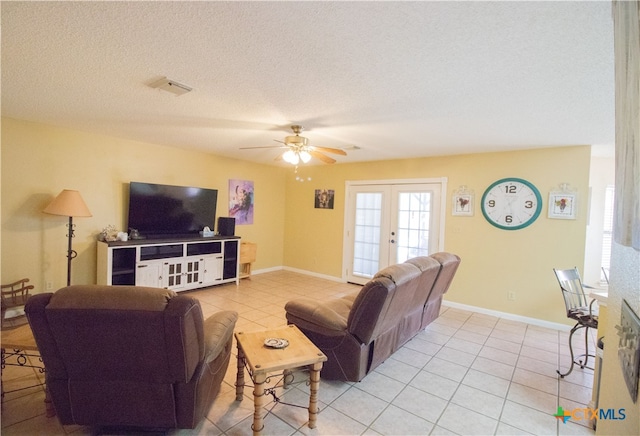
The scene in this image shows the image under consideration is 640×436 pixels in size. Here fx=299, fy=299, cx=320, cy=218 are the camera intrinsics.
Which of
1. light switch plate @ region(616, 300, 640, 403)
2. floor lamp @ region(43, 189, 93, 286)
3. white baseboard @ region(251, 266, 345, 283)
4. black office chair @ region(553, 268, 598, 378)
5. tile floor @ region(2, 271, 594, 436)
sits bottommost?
tile floor @ region(2, 271, 594, 436)

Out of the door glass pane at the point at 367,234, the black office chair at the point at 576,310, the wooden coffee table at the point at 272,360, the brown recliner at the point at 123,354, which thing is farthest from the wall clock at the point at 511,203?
the brown recliner at the point at 123,354

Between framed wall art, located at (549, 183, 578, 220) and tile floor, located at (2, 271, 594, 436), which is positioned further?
framed wall art, located at (549, 183, 578, 220)

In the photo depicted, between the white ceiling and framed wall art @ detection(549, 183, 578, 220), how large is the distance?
28.7 inches

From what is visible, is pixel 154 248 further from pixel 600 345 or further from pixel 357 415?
pixel 600 345

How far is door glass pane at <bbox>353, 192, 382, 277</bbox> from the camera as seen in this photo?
5676 millimetres

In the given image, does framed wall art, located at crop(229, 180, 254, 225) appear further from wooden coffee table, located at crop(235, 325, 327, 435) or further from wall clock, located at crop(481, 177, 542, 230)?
wall clock, located at crop(481, 177, 542, 230)

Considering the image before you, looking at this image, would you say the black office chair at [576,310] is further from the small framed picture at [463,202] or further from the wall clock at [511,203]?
the small framed picture at [463,202]

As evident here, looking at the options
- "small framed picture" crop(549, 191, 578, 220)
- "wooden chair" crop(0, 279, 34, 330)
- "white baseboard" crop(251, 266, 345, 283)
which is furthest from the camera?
"white baseboard" crop(251, 266, 345, 283)

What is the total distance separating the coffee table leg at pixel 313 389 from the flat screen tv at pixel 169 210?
12.7 ft

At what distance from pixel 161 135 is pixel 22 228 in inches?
77.6

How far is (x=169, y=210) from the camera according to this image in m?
4.84

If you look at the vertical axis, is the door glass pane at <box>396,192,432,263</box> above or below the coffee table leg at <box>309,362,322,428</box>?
above

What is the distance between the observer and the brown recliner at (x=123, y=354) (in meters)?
1.47

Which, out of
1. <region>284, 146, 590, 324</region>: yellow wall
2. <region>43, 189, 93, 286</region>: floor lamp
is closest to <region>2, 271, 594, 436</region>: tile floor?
<region>284, 146, 590, 324</region>: yellow wall
